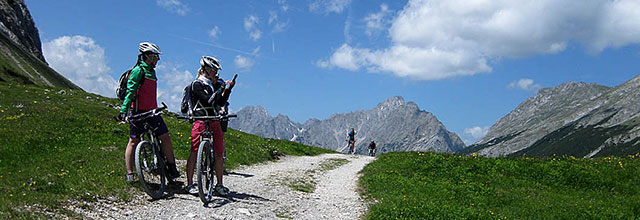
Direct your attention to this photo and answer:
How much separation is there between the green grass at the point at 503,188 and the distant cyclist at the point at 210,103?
4237 millimetres

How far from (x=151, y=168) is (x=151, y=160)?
20 centimetres

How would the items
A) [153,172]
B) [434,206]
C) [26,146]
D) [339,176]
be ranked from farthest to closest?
[339,176] → [26,146] → [434,206] → [153,172]

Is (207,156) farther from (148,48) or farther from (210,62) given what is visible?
(148,48)

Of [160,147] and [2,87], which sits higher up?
[2,87]

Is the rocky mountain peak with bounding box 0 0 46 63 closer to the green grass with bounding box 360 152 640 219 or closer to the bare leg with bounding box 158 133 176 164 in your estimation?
the bare leg with bounding box 158 133 176 164

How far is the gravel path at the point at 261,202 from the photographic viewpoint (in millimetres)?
8289

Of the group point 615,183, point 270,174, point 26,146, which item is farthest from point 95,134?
point 615,183

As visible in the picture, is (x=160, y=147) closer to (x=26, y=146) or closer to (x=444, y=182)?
(x=26, y=146)

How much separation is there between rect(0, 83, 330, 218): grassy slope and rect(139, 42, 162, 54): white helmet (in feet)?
10.8

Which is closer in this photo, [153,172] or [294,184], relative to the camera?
[153,172]

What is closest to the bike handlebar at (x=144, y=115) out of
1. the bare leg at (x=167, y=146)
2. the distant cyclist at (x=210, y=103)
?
the bare leg at (x=167, y=146)

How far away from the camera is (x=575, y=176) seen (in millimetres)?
17188

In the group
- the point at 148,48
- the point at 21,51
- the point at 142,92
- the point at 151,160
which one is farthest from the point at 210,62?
the point at 21,51

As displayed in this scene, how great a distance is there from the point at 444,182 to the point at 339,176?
16.4 feet
